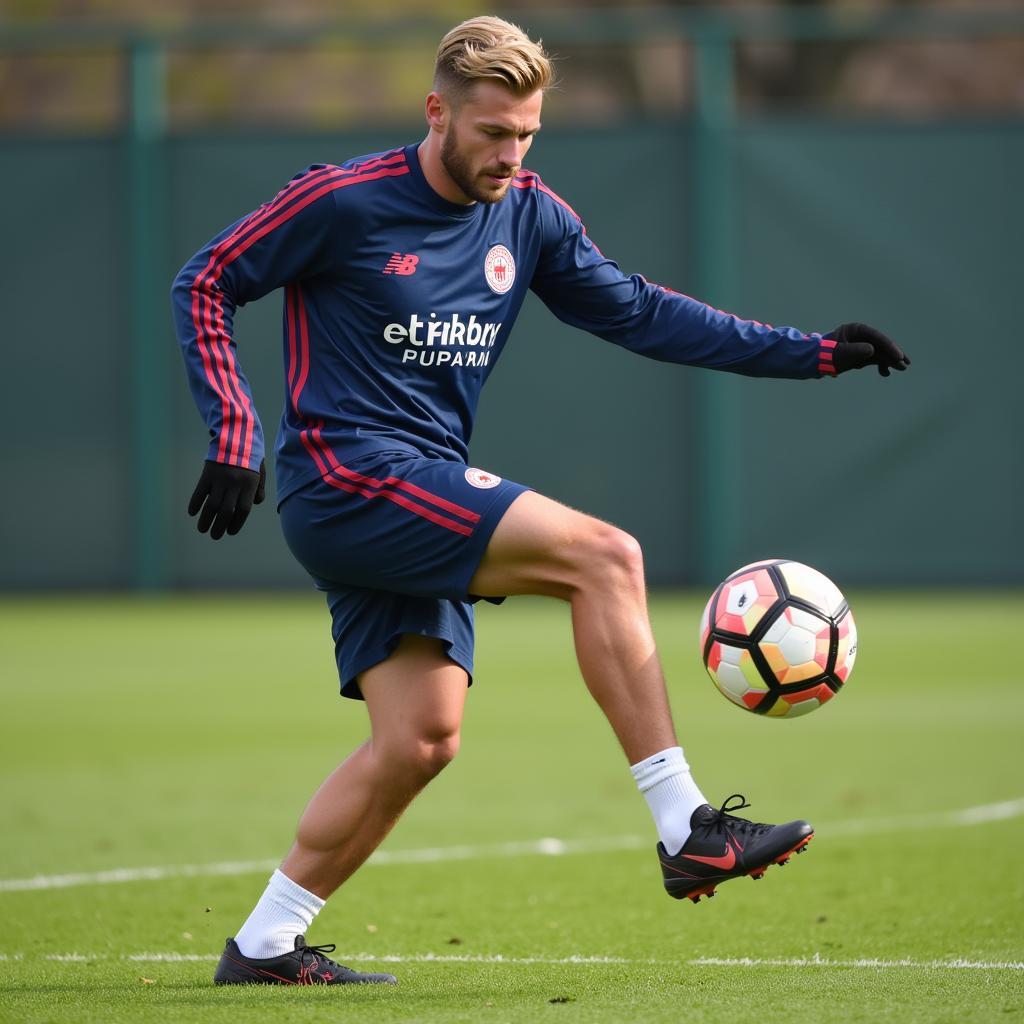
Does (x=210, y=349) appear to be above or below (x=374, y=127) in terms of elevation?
below

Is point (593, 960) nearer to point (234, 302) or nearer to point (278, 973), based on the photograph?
point (278, 973)

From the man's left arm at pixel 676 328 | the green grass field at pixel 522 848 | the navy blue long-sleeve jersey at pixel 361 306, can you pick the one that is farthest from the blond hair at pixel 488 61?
the green grass field at pixel 522 848

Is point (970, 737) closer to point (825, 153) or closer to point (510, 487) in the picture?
point (510, 487)

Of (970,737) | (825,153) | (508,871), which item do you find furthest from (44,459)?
(508,871)

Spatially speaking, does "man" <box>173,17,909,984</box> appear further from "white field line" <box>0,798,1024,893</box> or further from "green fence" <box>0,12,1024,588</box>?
"green fence" <box>0,12,1024,588</box>

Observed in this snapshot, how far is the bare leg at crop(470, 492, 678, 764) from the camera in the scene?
4.50 meters

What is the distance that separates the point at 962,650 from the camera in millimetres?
13281

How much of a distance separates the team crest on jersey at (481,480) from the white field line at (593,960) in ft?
4.72

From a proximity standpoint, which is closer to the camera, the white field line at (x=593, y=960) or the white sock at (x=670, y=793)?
the white sock at (x=670, y=793)

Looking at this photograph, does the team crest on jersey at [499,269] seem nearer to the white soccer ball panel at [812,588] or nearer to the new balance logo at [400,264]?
the new balance logo at [400,264]

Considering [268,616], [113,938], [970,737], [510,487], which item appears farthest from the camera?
[268,616]

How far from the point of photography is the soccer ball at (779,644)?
494cm

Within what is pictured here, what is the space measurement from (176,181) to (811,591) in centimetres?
1341

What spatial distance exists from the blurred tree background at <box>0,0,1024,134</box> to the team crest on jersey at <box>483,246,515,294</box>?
69.6 feet
